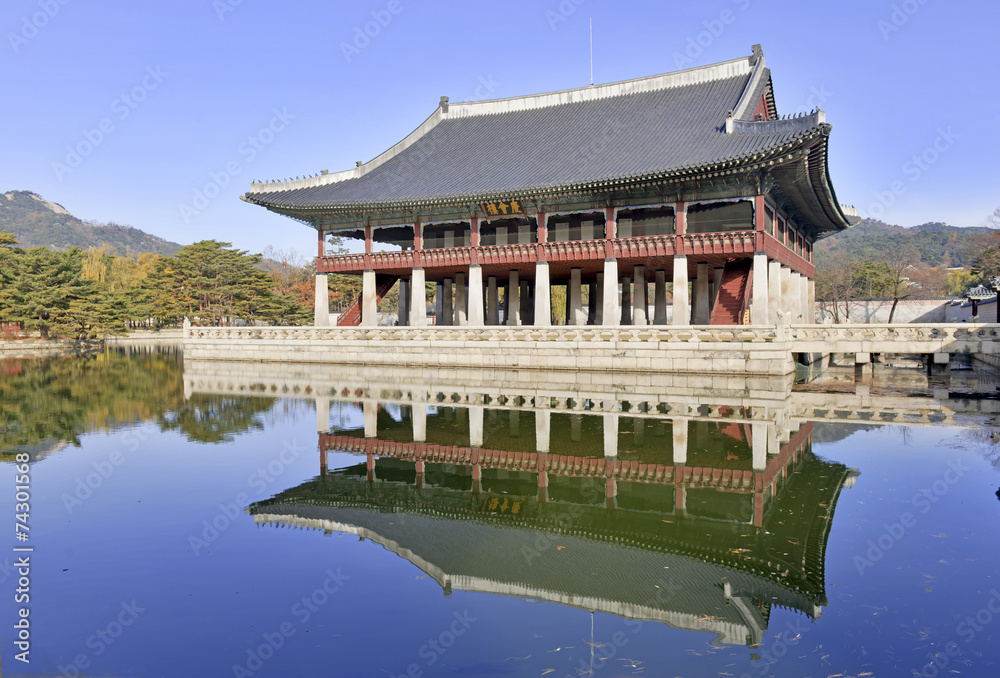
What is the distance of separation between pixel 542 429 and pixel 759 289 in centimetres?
1809

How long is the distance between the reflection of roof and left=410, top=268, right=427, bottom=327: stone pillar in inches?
1044

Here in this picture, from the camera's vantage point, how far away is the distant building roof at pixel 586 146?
96.8ft

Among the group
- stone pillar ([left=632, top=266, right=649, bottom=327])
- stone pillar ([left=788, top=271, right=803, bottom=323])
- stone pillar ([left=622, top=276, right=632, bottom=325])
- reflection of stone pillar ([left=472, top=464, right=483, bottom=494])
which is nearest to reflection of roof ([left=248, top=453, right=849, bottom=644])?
reflection of stone pillar ([left=472, top=464, right=483, bottom=494])

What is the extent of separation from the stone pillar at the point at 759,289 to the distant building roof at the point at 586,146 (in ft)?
13.9

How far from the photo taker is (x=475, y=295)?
36.2 meters

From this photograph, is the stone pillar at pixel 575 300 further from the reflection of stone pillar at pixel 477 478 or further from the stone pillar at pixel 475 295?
the reflection of stone pillar at pixel 477 478

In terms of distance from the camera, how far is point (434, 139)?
44406 mm

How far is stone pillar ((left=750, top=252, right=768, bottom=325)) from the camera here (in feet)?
A: 95.5

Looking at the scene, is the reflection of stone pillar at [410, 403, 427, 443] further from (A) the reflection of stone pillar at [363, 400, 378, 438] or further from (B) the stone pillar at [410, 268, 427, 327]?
(B) the stone pillar at [410, 268, 427, 327]

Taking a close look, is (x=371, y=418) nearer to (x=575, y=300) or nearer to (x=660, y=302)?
(x=575, y=300)

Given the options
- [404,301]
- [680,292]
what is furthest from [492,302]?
[680,292]

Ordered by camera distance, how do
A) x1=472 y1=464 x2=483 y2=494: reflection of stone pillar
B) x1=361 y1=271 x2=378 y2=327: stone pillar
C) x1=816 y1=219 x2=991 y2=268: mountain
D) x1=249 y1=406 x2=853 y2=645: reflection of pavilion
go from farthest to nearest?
x1=816 y1=219 x2=991 y2=268: mountain < x1=361 y1=271 x2=378 y2=327: stone pillar < x1=472 y1=464 x2=483 y2=494: reflection of stone pillar < x1=249 y1=406 x2=853 y2=645: reflection of pavilion

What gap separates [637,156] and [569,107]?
11.4 meters

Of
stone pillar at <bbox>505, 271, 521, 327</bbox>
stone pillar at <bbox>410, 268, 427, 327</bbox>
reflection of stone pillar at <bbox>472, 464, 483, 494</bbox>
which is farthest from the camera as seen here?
stone pillar at <bbox>505, 271, 521, 327</bbox>
